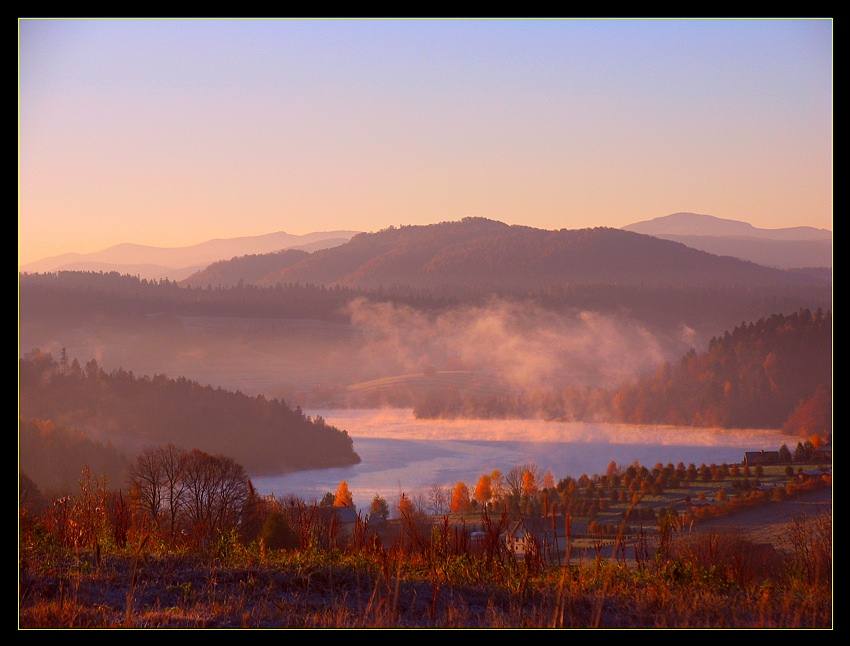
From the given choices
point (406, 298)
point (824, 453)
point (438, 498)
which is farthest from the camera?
point (406, 298)

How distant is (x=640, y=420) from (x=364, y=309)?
462 centimetres

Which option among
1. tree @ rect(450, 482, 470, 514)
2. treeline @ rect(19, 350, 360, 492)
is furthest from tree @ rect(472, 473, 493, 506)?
treeline @ rect(19, 350, 360, 492)

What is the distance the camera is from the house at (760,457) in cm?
1015

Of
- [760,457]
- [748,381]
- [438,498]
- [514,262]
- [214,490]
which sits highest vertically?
[514,262]

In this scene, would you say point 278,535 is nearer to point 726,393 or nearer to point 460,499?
point 460,499

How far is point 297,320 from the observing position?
11.0m

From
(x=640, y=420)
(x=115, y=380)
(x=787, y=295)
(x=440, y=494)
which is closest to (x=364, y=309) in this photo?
(x=440, y=494)

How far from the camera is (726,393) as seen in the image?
1043 cm

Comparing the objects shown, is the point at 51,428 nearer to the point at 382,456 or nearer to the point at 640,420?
the point at 382,456

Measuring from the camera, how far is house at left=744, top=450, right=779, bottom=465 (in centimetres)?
1015

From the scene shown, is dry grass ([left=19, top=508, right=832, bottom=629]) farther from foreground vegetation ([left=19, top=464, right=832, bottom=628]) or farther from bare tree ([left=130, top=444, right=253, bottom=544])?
bare tree ([left=130, top=444, right=253, bottom=544])

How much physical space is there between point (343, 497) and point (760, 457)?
6150 mm

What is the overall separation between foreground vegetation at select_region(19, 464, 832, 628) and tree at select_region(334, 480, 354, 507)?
8.26 ft

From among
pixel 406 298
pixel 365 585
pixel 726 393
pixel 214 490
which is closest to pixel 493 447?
pixel 406 298
